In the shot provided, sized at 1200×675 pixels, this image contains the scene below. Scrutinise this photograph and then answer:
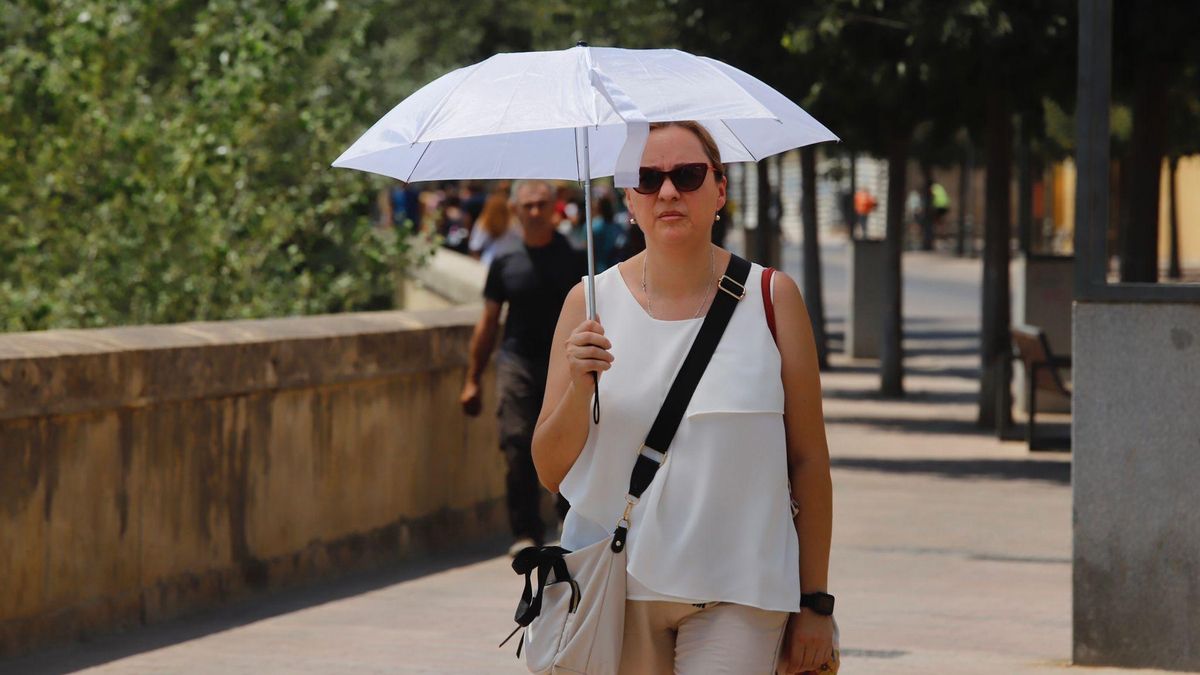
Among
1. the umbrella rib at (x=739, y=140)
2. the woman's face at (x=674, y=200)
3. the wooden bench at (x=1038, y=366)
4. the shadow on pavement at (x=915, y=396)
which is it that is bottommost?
the shadow on pavement at (x=915, y=396)

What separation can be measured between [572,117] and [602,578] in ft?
2.90

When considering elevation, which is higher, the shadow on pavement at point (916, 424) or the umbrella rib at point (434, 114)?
the umbrella rib at point (434, 114)

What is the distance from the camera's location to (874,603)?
8.80 meters

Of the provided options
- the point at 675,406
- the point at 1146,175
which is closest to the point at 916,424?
the point at 1146,175

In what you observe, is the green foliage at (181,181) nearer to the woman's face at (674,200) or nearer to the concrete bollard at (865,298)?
the woman's face at (674,200)

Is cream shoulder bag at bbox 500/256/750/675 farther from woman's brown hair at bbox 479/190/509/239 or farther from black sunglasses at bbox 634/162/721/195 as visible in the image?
woman's brown hair at bbox 479/190/509/239

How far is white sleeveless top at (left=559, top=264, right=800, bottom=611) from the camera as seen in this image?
3758 millimetres

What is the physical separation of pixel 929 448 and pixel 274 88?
579 centimetres

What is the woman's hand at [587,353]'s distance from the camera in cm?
377

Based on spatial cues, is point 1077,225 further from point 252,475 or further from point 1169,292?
point 252,475

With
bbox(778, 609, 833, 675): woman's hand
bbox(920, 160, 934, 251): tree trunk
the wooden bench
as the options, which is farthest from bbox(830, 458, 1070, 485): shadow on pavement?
bbox(920, 160, 934, 251): tree trunk

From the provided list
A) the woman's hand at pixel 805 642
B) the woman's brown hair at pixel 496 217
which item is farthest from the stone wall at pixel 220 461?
the woman's brown hair at pixel 496 217

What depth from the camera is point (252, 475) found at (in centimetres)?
862

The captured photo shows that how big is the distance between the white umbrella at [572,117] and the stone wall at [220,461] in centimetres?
282
